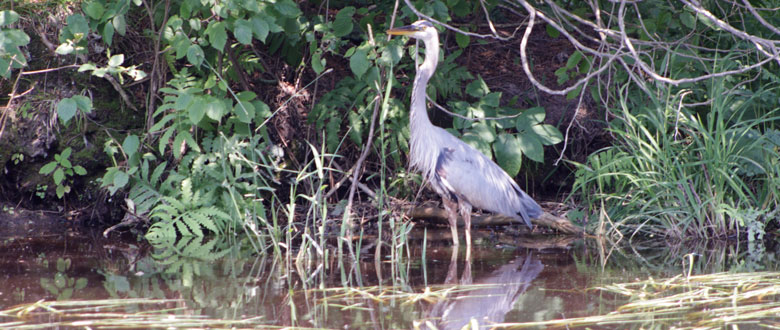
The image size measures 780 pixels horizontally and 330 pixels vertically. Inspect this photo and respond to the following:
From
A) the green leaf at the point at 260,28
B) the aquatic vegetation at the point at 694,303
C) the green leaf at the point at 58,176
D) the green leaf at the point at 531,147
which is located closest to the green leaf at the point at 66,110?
the green leaf at the point at 58,176

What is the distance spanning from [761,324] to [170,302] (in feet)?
8.54

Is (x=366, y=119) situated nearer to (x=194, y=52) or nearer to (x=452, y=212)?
(x=452, y=212)

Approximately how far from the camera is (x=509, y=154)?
19.3 ft

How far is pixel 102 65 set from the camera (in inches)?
247

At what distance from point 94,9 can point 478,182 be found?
2.78m

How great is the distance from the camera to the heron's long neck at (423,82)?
5516 millimetres

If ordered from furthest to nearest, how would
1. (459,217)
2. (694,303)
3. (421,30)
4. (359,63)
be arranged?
(459,217) → (421,30) → (359,63) → (694,303)

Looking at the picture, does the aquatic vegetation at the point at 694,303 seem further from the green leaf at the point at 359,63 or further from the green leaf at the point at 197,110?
the green leaf at the point at 197,110

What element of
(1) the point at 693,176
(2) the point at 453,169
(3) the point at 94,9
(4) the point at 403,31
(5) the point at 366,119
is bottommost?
(1) the point at 693,176

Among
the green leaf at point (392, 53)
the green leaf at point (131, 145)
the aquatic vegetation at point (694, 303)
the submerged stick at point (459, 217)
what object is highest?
the green leaf at point (392, 53)

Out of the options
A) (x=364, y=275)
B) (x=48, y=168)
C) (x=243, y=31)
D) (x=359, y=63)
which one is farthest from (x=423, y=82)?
(x=48, y=168)

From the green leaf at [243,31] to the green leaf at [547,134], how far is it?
2.31m

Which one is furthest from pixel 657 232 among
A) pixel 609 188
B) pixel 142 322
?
pixel 142 322

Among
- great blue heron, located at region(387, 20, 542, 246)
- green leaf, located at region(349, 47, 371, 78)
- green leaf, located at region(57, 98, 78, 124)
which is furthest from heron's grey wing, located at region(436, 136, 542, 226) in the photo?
green leaf, located at region(57, 98, 78, 124)
